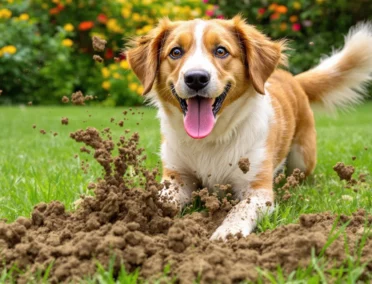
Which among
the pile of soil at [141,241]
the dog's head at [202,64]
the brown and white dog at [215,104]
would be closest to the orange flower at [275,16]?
the brown and white dog at [215,104]

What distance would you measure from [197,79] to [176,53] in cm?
40

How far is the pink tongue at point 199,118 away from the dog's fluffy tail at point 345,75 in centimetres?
207

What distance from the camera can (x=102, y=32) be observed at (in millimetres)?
12375

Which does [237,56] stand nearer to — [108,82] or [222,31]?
[222,31]

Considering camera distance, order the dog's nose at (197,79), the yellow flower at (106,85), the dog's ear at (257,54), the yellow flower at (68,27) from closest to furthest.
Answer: the dog's nose at (197,79)
the dog's ear at (257,54)
the yellow flower at (106,85)
the yellow flower at (68,27)

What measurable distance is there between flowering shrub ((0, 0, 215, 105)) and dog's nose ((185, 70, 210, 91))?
7.98 m

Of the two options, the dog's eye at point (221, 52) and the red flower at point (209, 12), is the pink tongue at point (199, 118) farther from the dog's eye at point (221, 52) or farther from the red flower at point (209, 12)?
the red flower at point (209, 12)

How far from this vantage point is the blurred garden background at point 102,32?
11.6 meters

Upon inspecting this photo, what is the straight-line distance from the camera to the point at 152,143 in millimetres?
6145

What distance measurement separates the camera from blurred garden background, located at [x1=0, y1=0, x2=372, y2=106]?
458 inches

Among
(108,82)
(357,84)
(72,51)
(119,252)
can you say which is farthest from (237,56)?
(72,51)

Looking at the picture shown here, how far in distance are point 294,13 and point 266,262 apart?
11538 mm

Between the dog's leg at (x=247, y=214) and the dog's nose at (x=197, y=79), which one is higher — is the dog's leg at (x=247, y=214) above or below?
below

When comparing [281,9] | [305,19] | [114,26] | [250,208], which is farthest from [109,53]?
[250,208]
